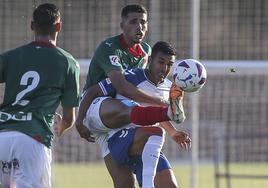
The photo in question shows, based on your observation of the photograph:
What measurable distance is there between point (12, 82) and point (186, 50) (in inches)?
209

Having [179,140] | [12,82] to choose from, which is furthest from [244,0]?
[12,82]

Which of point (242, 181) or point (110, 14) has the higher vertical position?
point (110, 14)

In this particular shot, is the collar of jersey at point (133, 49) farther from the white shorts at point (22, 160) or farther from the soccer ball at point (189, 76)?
the white shorts at point (22, 160)

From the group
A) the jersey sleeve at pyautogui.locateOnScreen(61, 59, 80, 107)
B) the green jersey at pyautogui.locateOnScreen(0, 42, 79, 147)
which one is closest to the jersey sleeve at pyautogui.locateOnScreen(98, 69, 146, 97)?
the jersey sleeve at pyautogui.locateOnScreen(61, 59, 80, 107)

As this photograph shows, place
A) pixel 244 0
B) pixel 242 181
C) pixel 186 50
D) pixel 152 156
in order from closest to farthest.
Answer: pixel 152 156 < pixel 186 50 < pixel 244 0 < pixel 242 181

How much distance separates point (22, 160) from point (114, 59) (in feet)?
4.84

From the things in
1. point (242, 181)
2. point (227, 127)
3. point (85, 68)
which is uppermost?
point (85, 68)

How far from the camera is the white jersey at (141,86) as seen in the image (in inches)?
332

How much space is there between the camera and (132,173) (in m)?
8.53

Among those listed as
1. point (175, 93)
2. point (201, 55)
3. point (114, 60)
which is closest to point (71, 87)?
point (175, 93)

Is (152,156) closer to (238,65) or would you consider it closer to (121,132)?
(121,132)

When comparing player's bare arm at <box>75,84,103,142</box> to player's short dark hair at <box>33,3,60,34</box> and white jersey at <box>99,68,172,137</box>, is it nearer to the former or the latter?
white jersey at <box>99,68,172,137</box>

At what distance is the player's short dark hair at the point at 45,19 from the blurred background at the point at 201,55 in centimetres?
470

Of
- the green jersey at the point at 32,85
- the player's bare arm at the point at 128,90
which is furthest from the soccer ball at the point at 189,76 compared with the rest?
the green jersey at the point at 32,85
